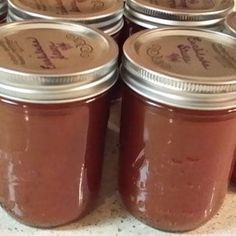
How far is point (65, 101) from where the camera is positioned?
0.60 meters

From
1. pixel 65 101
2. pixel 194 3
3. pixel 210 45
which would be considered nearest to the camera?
pixel 65 101

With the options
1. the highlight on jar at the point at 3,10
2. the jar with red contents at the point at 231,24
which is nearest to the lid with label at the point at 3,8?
the highlight on jar at the point at 3,10

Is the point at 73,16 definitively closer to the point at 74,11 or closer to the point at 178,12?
the point at 74,11

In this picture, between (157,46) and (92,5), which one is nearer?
(157,46)

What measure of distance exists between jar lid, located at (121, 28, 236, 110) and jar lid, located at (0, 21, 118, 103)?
3cm

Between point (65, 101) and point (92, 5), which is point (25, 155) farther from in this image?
point (92, 5)

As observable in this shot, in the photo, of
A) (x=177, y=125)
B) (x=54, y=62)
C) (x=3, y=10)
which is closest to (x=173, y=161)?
(x=177, y=125)

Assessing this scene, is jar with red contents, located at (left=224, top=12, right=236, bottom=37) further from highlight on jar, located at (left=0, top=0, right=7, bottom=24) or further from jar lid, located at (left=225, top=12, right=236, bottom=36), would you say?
highlight on jar, located at (left=0, top=0, right=7, bottom=24)

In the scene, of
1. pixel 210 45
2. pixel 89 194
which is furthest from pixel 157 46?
pixel 89 194

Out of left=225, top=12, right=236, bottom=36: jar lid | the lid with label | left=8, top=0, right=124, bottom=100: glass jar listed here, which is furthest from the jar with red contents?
the lid with label

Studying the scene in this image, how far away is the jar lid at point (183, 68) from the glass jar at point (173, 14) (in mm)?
43

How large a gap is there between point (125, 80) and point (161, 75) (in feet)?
0.18

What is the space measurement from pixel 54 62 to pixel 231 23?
0.27 meters

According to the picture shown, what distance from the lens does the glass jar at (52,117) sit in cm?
59
